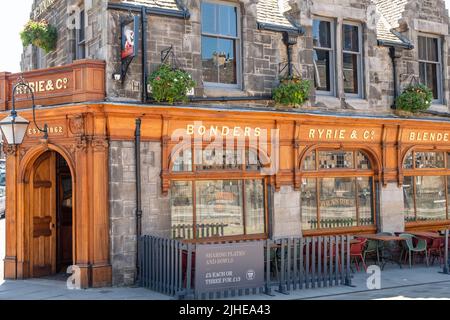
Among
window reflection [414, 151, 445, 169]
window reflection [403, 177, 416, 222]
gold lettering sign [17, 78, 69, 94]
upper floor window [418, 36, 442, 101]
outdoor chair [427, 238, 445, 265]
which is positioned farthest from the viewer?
upper floor window [418, 36, 442, 101]

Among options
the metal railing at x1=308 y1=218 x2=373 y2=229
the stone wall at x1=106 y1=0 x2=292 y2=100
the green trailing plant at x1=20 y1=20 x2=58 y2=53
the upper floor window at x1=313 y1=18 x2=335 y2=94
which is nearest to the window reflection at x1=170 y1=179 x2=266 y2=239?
the metal railing at x1=308 y1=218 x2=373 y2=229

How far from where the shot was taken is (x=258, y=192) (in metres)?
14.7

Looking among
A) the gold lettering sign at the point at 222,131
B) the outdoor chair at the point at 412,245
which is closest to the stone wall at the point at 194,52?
the gold lettering sign at the point at 222,131

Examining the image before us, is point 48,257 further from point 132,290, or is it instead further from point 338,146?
point 338,146

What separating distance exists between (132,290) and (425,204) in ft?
31.9

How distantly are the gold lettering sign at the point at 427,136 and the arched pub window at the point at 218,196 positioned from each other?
5030 millimetres

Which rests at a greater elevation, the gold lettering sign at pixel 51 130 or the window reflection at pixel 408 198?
the gold lettering sign at pixel 51 130

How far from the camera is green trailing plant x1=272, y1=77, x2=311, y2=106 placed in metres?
14.3

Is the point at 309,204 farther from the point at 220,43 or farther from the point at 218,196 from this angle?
the point at 220,43

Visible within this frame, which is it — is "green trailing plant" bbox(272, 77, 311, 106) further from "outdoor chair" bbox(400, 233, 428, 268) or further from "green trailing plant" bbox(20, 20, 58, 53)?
"green trailing plant" bbox(20, 20, 58, 53)

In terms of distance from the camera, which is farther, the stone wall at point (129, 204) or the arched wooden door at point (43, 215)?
the arched wooden door at point (43, 215)

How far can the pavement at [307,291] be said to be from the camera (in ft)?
37.9

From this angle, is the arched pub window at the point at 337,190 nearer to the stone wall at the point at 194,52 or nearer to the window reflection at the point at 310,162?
the window reflection at the point at 310,162

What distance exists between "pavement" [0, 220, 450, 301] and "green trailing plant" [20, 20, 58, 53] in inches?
240
